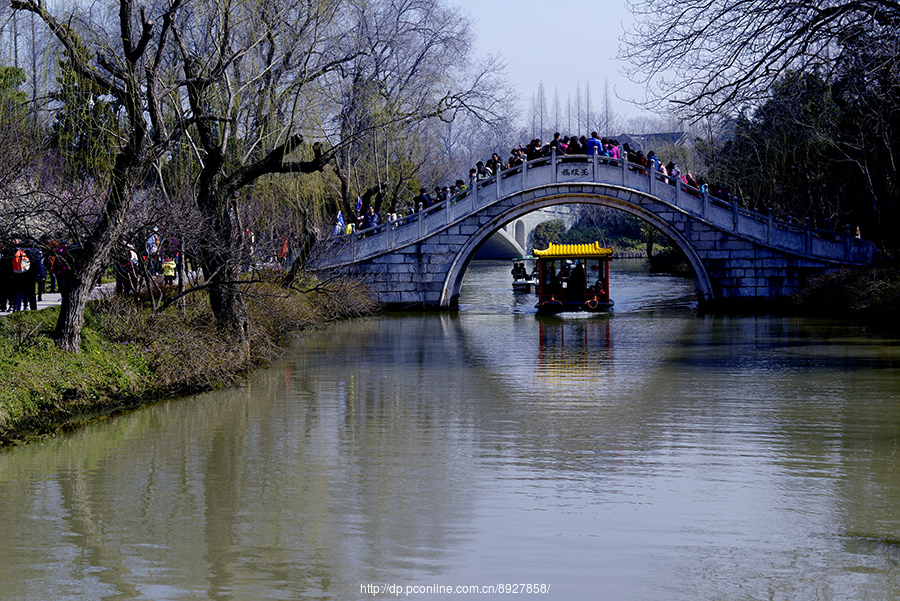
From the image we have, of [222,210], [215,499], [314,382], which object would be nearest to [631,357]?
[314,382]

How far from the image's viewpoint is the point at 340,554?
7.07 m

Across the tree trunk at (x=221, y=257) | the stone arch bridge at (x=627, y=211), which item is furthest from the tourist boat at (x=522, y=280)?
the tree trunk at (x=221, y=257)

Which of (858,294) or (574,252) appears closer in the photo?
(858,294)

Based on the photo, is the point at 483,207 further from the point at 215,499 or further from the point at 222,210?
the point at 215,499

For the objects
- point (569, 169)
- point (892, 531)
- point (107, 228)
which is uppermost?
point (569, 169)

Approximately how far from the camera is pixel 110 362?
12.5m

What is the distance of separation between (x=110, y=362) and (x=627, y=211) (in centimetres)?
1757

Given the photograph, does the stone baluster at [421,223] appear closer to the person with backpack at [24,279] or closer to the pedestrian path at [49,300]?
the pedestrian path at [49,300]

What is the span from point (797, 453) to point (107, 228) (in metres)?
8.43

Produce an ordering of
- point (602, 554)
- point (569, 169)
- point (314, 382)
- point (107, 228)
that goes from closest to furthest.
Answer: point (602, 554) → point (107, 228) → point (314, 382) → point (569, 169)

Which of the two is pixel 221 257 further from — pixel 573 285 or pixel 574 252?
pixel 573 285

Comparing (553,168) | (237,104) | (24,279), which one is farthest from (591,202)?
(24,279)

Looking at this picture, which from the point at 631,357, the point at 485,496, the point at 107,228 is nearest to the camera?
the point at 485,496

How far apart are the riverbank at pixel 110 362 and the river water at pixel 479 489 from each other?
14.0 inches
